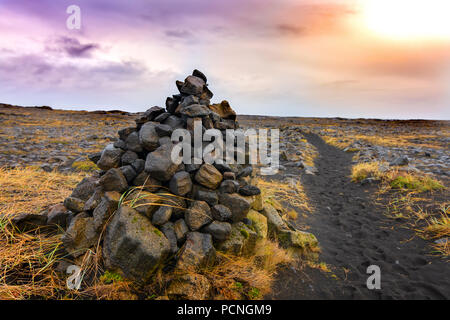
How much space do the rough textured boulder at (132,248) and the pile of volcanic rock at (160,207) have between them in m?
0.01

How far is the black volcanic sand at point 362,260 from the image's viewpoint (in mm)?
4129

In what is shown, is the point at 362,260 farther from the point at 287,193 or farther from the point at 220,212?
the point at 287,193

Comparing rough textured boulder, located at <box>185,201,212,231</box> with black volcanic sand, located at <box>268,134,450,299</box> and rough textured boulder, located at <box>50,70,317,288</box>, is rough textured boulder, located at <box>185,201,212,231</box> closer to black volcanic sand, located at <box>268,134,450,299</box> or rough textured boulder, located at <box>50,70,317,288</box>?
rough textured boulder, located at <box>50,70,317,288</box>

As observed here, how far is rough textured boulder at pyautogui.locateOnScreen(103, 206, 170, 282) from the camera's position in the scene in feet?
11.3

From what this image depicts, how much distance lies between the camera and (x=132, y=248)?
11.4 feet

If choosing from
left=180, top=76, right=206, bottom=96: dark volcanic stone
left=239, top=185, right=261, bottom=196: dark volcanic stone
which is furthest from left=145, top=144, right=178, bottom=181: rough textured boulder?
left=180, top=76, right=206, bottom=96: dark volcanic stone

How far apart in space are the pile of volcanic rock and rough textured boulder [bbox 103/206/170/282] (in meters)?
0.01

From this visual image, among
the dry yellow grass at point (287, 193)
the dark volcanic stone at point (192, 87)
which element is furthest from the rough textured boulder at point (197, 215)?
the dry yellow grass at point (287, 193)

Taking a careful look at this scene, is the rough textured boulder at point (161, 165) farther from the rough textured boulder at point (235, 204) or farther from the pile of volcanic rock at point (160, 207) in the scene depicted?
the rough textured boulder at point (235, 204)

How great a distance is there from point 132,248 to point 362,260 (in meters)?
5.05

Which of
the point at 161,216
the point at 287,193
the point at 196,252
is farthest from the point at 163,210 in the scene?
the point at 287,193

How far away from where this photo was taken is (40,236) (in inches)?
166

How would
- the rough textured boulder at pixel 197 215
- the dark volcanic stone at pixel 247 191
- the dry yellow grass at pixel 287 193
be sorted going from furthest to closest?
1. the dry yellow grass at pixel 287 193
2. the dark volcanic stone at pixel 247 191
3. the rough textured boulder at pixel 197 215
